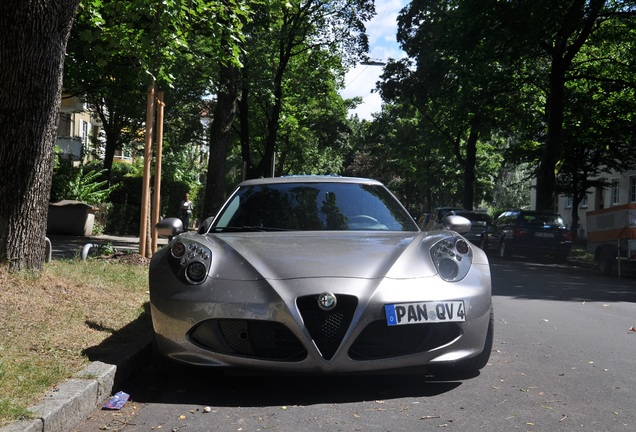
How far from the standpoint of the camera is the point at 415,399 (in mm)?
4598

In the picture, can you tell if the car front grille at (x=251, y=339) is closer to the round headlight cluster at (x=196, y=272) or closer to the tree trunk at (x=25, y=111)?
the round headlight cluster at (x=196, y=272)

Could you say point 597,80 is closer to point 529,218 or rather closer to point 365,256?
point 529,218

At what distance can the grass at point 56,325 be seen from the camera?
4.19 m

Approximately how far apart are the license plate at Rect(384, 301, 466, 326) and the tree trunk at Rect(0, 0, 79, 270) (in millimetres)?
4313

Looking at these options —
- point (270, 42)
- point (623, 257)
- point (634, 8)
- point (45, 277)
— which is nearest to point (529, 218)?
point (623, 257)

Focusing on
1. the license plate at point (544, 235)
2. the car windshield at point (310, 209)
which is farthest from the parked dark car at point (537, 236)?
the car windshield at point (310, 209)

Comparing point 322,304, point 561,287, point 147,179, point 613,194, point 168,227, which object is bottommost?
point 561,287

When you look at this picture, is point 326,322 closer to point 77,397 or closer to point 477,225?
point 77,397

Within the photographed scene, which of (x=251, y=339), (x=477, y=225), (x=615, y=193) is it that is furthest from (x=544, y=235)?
(x=615, y=193)

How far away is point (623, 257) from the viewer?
57.3 feet

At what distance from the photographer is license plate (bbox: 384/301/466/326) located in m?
4.43

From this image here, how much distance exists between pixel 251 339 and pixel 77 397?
106 centimetres

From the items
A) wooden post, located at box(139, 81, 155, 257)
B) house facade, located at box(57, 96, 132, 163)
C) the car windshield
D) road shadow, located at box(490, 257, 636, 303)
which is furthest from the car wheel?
the car windshield

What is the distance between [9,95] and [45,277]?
6.03 ft
